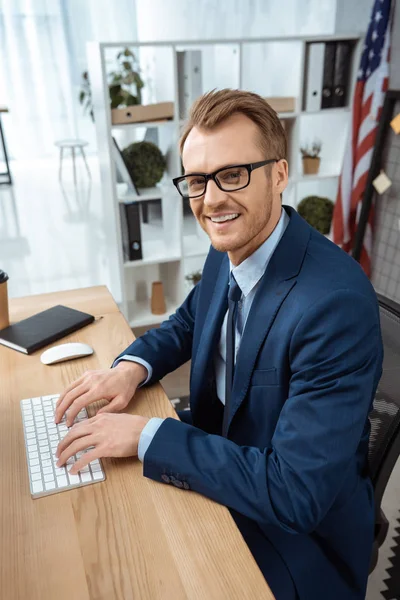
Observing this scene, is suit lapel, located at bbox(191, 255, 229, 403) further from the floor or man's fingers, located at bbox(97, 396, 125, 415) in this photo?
the floor

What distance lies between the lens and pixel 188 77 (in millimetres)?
2609

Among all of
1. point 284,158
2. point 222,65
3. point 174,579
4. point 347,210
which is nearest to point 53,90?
point 222,65

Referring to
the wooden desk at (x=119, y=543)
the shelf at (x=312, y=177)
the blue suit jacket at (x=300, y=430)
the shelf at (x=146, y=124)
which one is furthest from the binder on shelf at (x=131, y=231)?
the wooden desk at (x=119, y=543)

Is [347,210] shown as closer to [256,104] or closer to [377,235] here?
[377,235]

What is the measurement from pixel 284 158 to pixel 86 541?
79 centimetres

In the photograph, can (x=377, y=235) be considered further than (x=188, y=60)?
Yes

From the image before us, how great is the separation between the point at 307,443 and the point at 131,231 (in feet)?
6.82

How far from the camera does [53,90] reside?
7.46 meters

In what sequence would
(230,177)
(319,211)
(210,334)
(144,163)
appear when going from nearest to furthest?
(230,177)
(210,334)
(144,163)
(319,211)

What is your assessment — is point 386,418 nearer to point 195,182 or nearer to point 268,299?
point 268,299

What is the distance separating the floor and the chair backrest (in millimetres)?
987

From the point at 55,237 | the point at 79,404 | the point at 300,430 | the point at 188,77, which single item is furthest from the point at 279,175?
the point at 55,237

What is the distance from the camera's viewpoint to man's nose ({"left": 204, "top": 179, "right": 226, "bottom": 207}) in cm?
101

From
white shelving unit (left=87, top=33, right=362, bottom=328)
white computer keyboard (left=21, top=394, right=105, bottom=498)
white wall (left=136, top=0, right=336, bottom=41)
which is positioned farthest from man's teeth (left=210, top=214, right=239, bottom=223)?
white wall (left=136, top=0, right=336, bottom=41)
